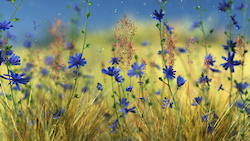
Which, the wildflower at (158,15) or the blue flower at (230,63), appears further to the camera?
the blue flower at (230,63)

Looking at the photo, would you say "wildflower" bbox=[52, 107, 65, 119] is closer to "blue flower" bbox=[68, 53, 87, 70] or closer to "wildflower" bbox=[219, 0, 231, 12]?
"blue flower" bbox=[68, 53, 87, 70]

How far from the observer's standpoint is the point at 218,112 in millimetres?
2166

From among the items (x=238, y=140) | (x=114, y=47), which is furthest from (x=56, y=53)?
(x=238, y=140)

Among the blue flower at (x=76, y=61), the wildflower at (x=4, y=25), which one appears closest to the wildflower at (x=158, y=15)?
the blue flower at (x=76, y=61)

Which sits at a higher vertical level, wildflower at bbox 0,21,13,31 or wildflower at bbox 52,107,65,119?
wildflower at bbox 0,21,13,31

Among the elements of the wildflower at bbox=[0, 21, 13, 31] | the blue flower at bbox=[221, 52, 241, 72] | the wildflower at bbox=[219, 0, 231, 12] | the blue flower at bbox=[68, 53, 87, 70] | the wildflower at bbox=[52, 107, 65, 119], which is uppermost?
the wildflower at bbox=[219, 0, 231, 12]

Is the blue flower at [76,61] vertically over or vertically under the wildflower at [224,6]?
under

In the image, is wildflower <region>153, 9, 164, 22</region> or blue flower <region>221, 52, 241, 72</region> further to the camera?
blue flower <region>221, 52, 241, 72</region>

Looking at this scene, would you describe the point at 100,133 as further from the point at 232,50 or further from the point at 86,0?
the point at 232,50

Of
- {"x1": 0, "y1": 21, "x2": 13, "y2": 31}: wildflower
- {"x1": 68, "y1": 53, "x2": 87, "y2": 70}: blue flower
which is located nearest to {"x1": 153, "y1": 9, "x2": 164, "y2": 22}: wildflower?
{"x1": 68, "y1": 53, "x2": 87, "y2": 70}: blue flower

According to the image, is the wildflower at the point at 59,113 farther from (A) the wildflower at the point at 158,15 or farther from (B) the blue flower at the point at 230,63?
(B) the blue flower at the point at 230,63

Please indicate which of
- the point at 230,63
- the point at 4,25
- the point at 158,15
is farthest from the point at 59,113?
the point at 230,63

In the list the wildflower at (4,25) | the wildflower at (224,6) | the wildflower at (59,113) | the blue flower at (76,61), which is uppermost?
the wildflower at (224,6)

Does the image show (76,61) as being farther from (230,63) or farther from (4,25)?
(230,63)
